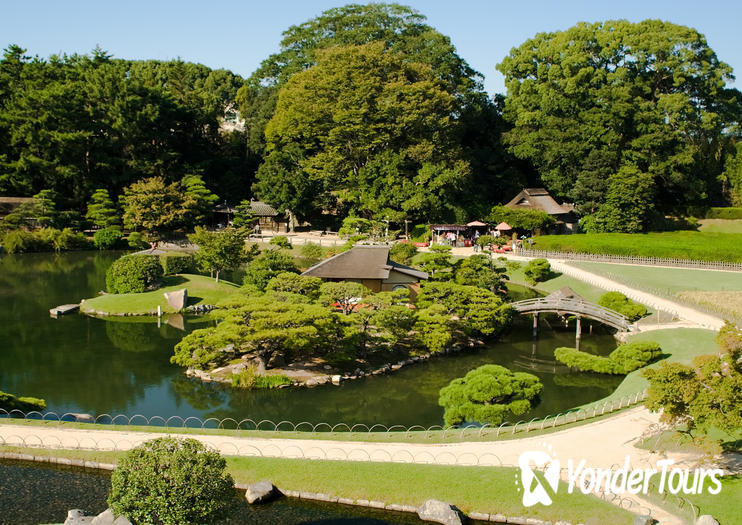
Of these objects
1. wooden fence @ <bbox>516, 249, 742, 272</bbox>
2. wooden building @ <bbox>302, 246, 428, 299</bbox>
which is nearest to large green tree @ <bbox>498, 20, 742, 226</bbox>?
wooden fence @ <bbox>516, 249, 742, 272</bbox>

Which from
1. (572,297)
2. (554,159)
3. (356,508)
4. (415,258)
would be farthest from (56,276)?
(554,159)

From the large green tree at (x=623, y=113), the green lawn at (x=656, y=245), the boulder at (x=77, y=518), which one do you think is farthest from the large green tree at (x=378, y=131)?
the boulder at (x=77, y=518)

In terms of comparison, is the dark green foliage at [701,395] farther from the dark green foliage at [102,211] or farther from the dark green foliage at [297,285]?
the dark green foliage at [102,211]

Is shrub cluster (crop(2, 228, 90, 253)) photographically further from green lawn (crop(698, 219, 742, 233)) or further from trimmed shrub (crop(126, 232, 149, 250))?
green lawn (crop(698, 219, 742, 233))

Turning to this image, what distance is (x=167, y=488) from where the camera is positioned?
13719 millimetres

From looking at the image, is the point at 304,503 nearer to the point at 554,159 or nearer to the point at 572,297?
the point at 572,297

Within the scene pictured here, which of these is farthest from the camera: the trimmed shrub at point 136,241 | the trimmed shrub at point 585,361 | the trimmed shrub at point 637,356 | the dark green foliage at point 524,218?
the dark green foliage at point 524,218

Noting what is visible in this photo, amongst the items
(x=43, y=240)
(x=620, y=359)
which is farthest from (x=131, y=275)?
(x=620, y=359)

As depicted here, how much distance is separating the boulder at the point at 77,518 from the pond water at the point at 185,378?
925cm

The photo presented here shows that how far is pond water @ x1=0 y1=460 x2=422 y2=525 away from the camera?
53.5ft

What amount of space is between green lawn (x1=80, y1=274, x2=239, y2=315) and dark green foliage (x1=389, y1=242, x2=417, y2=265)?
49.0 ft

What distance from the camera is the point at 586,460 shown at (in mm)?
18344
